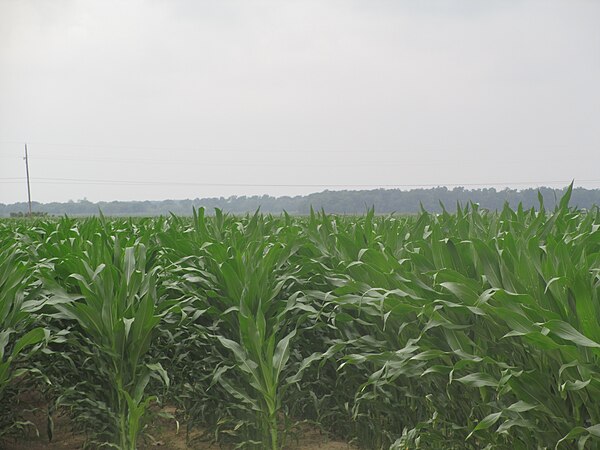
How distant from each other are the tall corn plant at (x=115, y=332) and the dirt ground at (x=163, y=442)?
485 mm

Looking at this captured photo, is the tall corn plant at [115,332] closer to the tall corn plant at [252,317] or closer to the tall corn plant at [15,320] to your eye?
the tall corn plant at [15,320]

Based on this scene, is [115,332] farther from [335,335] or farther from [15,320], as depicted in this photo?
[335,335]

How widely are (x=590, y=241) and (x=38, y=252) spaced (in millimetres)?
4128

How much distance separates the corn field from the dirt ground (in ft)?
0.32

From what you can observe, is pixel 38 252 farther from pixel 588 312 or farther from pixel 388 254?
pixel 588 312

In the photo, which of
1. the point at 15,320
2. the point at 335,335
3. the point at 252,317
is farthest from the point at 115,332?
the point at 335,335

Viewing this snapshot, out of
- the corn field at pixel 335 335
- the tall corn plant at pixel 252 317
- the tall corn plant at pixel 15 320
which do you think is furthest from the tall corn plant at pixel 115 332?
the tall corn plant at pixel 252 317

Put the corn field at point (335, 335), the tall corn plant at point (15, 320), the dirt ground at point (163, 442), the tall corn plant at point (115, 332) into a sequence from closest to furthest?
1. the corn field at point (335, 335)
2. the tall corn plant at point (15, 320)
3. the tall corn plant at point (115, 332)
4. the dirt ground at point (163, 442)

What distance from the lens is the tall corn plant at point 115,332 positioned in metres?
3.74

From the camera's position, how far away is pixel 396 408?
3.92m

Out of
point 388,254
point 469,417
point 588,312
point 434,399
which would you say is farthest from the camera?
point 388,254

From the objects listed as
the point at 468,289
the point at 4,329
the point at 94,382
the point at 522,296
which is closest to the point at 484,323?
the point at 468,289

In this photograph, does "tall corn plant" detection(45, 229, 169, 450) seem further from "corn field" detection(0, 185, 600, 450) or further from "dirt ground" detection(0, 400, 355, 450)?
"dirt ground" detection(0, 400, 355, 450)

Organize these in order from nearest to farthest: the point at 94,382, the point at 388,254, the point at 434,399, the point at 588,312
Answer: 1. the point at 588,312
2. the point at 434,399
3. the point at 388,254
4. the point at 94,382
